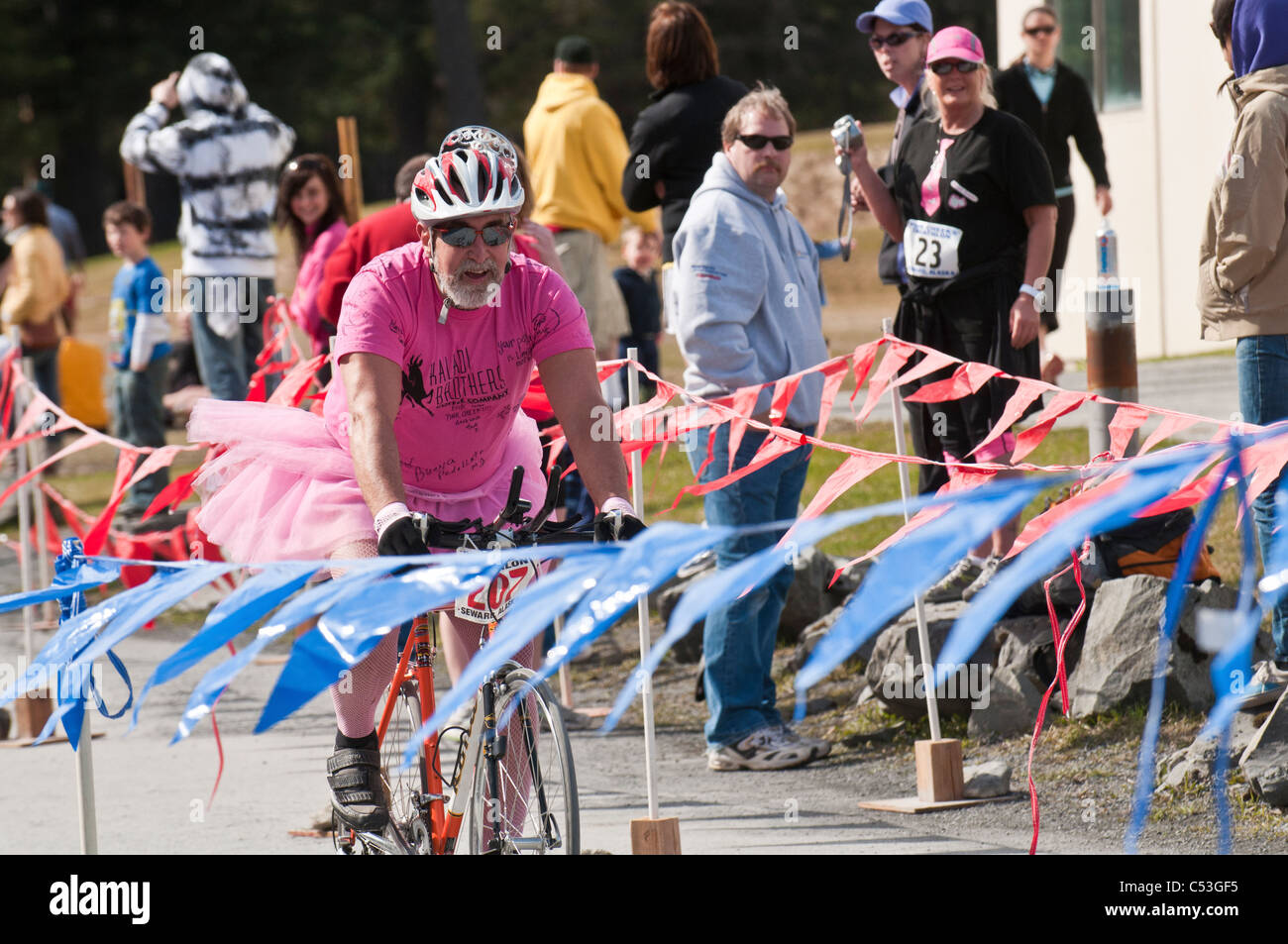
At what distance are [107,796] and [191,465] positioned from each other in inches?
364

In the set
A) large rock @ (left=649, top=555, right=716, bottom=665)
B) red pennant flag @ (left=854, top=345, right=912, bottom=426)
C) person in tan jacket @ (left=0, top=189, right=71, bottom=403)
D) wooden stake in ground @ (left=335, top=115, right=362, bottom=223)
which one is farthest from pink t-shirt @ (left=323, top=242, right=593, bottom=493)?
person in tan jacket @ (left=0, top=189, right=71, bottom=403)

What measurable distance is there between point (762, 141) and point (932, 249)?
2.99 feet

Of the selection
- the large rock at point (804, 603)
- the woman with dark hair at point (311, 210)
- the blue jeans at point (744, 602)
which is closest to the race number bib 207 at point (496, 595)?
the blue jeans at point (744, 602)

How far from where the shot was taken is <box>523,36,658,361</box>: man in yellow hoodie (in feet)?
30.8

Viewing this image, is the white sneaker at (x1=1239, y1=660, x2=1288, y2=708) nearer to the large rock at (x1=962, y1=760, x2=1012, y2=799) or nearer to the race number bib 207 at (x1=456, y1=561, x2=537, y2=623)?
the large rock at (x1=962, y1=760, x2=1012, y2=799)

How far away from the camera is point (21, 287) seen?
1339 cm

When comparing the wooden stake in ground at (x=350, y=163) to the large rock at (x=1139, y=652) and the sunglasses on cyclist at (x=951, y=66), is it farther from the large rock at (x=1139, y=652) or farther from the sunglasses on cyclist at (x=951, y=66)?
the large rock at (x=1139, y=652)

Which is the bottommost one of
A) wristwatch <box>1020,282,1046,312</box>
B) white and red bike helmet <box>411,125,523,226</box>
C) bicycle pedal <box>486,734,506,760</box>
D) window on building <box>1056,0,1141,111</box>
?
bicycle pedal <box>486,734,506,760</box>

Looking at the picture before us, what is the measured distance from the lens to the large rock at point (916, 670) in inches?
260

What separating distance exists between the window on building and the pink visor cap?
32.3 feet

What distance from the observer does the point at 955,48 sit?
6.54 metres

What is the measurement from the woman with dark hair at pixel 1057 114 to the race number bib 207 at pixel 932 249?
8.78ft

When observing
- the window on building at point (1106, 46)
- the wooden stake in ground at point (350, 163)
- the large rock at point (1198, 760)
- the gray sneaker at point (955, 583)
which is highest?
the window on building at point (1106, 46)
